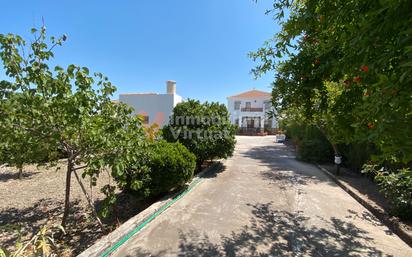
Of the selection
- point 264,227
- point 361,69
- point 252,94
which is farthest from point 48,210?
point 252,94

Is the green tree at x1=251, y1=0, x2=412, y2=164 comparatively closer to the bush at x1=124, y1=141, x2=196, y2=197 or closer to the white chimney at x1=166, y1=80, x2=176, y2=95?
the bush at x1=124, y1=141, x2=196, y2=197

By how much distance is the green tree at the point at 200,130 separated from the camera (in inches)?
348

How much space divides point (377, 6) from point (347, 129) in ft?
3.61

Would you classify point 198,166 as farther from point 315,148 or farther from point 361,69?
point 361,69

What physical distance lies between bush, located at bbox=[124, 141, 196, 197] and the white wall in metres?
17.8

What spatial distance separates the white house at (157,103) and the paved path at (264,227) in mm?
17465

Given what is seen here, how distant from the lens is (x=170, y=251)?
3.66m

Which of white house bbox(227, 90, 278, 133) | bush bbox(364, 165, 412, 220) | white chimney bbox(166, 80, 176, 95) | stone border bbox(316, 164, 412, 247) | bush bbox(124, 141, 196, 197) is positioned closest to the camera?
stone border bbox(316, 164, 412, 247)

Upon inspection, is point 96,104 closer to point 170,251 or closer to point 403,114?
point 170,251

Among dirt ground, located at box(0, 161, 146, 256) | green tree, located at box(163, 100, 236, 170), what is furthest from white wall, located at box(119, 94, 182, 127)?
dirt ground, located at box(0, 161, 146, 256)

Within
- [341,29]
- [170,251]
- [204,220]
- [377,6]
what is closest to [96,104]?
[170,251]

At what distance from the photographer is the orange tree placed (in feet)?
4.68

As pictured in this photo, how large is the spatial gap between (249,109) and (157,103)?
2334cm

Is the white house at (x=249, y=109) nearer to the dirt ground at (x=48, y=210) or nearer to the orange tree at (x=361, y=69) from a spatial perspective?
the dirt ground at (x=48, y=210)
